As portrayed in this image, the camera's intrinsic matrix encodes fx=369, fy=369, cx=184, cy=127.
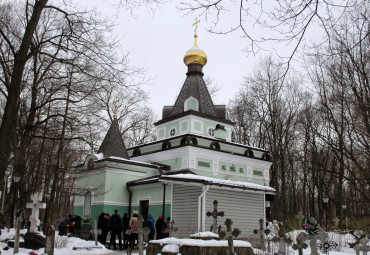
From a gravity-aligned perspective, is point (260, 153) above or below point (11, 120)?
above

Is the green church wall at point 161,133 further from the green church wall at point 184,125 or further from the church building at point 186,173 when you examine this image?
the green church wall at point 184,125

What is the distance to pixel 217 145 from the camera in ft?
81.4

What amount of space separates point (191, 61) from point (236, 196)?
1485 cm

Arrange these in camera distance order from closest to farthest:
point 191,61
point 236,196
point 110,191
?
point 236,196
point 110,191
point 191,61

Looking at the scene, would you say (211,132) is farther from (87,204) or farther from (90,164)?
(87,204)

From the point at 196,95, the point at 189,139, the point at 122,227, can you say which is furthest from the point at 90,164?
the point at 122,227

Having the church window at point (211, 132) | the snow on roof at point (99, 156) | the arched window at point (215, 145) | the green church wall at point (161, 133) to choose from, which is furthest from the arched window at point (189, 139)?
the snow on roof at point (99, 156)

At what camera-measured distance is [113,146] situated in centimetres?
2342

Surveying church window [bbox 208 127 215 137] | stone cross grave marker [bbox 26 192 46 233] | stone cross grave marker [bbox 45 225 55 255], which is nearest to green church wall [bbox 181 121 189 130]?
church window [bbox 208 127 215 137]

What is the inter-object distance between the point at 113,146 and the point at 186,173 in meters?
5.27

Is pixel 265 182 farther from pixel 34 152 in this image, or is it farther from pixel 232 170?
pixel 34 152

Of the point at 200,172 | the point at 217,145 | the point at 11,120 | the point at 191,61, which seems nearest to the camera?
the point at 11,120

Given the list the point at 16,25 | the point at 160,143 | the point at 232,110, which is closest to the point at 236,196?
the point at 160,143

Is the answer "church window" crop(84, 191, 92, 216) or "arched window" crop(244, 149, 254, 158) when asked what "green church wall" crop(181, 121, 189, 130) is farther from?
"church window" crop(84, 191, 92, 216)
